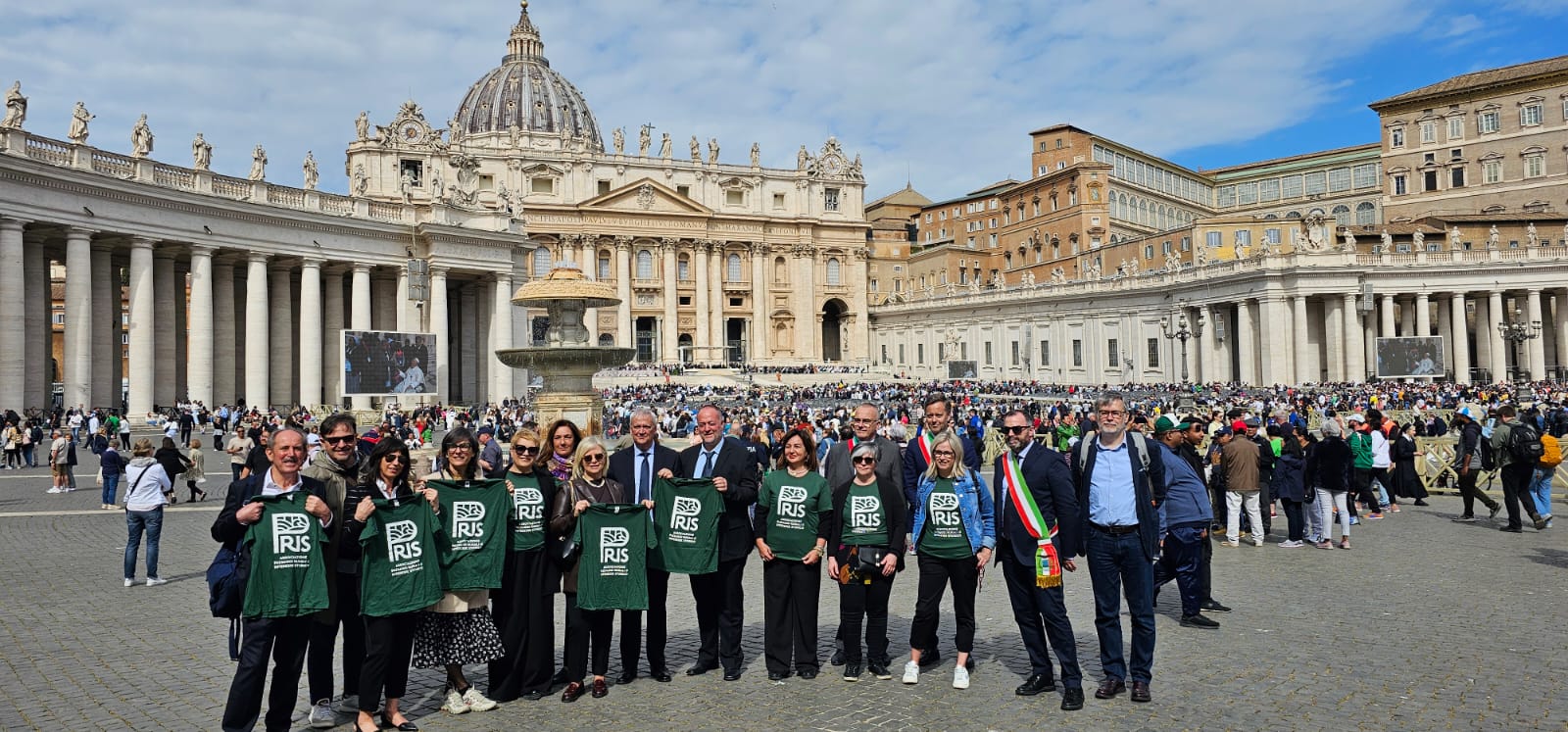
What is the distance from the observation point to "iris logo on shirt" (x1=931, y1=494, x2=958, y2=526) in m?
6.08

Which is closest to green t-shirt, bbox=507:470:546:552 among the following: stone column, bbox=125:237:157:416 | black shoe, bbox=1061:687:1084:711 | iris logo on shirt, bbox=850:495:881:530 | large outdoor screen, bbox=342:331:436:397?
iris logo on shirt, bbox=850:495:881:530

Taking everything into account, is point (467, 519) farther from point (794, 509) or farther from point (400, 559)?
point (794, 509)

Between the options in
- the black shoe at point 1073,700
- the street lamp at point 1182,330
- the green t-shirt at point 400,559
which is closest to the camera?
the green t-shirt at point 400,559

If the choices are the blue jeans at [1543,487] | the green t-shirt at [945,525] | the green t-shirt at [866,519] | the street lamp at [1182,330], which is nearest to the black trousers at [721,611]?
the green t-shirt at [866,519]

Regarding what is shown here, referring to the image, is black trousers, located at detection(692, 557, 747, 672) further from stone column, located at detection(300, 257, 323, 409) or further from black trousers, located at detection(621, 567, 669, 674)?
stone column, located at detection(300, 257, 323, 409)

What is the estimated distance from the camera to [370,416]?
27.1 metres

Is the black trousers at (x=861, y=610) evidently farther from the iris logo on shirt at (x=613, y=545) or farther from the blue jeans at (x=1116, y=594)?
the iris logo on shirt at (x=613, y=545)

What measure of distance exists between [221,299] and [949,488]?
33.7 meters

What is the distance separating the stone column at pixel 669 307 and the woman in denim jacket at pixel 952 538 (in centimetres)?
7174

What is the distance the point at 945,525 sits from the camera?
611cm

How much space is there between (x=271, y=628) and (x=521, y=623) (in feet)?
4.67

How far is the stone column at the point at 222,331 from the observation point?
32.2 meters

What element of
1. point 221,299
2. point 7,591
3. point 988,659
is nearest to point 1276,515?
point 988,659

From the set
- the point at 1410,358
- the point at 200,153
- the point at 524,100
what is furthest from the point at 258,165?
the point at 524,100
